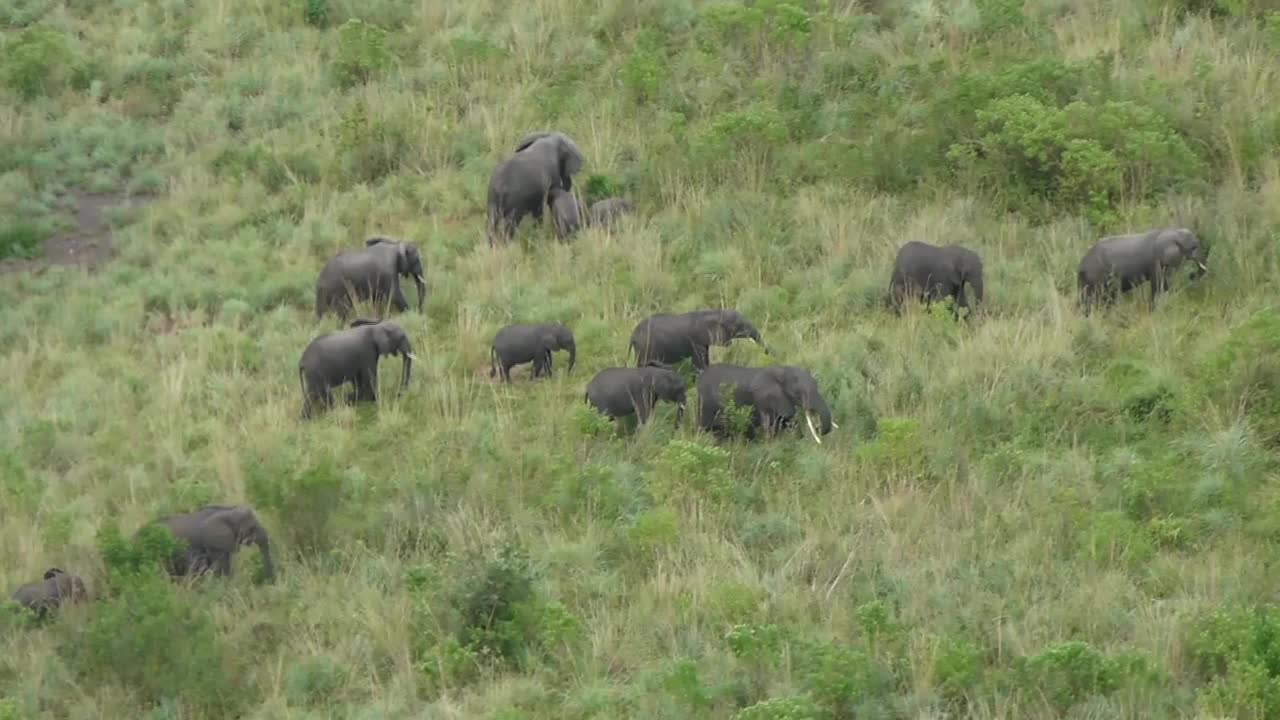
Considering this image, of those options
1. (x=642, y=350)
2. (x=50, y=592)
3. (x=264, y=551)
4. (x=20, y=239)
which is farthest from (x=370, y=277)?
(x=50, y=592)

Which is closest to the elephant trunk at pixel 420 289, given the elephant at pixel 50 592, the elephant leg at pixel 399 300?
the elephant leg at pixel 399 300

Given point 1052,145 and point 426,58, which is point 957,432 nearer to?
point 1052,145

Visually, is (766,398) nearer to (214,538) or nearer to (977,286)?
(977,286)

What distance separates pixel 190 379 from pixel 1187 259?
7609 mm

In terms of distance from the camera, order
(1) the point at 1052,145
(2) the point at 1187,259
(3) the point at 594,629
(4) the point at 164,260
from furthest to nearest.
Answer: (4) the point at 164,260 → (1) the point at 1052,145 → (2) the point at 1187,259 → (3) the point at 594,629

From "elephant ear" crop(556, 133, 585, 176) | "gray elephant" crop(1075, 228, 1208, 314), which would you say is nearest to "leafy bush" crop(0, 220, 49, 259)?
"elephant ear" crop(556, 133, 585, 176)

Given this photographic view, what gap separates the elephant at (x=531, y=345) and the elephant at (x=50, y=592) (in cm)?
372

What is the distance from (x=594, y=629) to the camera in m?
10.4

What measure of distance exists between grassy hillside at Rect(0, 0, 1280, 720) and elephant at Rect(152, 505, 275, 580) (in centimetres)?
17

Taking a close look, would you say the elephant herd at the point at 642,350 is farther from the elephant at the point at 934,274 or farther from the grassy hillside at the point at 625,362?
the grassy hillside at the point at 625,362

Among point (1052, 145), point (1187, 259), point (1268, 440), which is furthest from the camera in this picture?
point (1052, 145)

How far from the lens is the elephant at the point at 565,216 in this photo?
16156mm

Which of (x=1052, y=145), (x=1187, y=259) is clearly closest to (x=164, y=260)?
(x=1052, y=145)

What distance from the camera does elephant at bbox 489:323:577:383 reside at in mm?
13773
